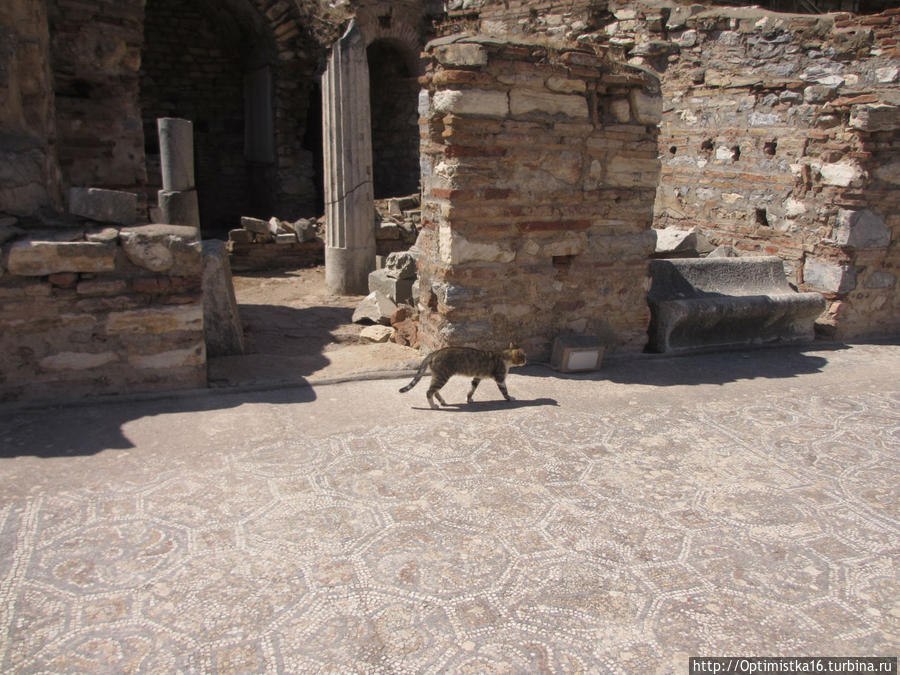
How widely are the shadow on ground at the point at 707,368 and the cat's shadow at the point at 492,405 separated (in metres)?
0.53

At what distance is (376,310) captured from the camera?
700cm

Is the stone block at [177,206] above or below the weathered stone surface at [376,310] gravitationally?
above

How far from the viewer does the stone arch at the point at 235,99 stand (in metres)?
13.0

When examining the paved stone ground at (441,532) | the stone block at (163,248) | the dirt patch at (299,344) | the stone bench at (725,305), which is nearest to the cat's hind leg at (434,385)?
the paved stone ground at (441,532)

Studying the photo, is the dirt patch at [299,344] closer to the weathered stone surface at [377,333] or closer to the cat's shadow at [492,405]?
the weathered stone surface at [377,333]

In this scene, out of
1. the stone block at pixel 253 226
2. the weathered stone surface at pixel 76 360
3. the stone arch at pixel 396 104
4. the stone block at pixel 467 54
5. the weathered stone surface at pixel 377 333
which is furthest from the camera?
the stone arch at pixel 396 104

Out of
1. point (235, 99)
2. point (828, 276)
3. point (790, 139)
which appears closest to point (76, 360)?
point (828, 276)

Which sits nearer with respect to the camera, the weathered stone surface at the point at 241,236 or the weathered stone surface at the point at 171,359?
the weathered stone surface at the point at 171,359

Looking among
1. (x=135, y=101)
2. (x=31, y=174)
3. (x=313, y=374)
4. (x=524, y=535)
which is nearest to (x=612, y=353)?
(x=313, y=374)

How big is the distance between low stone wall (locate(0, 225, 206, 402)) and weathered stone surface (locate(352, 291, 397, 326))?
8.69 ft

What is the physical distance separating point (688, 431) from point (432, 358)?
5.51 ft

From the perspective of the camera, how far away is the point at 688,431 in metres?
4.14

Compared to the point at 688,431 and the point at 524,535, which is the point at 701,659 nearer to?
the point at 524,535

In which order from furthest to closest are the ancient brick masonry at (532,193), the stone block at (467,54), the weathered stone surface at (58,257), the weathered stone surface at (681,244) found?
the weathered stone surface at (681,244)
the ancient brick masonry at (532,193)
the stone block at (467,54)
the weathered stone surface at (58,257)
